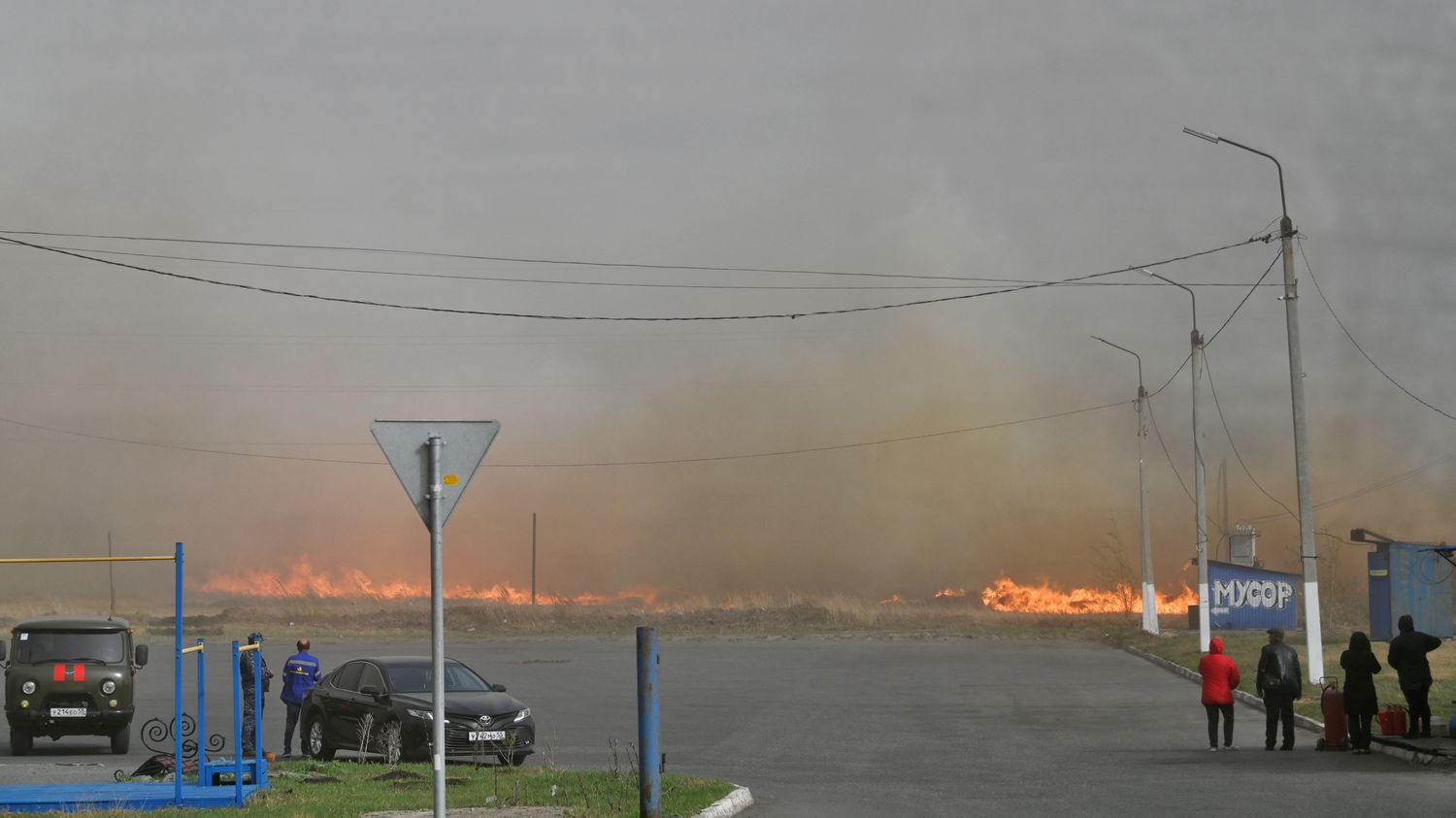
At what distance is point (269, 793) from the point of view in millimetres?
15109

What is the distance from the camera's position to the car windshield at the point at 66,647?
74.4ft

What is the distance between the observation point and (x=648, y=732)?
1242 cm

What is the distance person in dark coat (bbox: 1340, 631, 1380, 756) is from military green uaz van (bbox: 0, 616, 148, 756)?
17075 millimetres

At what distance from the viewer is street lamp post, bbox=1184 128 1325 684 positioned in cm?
2955

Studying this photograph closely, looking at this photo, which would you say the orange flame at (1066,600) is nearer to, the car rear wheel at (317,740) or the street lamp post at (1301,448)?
the street lamp post at (1301,448)

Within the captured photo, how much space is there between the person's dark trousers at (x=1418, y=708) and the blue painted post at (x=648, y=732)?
1178 centimetres

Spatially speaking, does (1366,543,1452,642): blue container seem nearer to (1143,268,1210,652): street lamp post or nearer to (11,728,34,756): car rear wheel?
(1143,268,1210,652): street lamp post

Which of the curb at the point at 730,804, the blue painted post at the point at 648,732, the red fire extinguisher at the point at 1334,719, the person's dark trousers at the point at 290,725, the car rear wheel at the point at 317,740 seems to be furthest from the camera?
the person's dark trousers at the point at 290,725

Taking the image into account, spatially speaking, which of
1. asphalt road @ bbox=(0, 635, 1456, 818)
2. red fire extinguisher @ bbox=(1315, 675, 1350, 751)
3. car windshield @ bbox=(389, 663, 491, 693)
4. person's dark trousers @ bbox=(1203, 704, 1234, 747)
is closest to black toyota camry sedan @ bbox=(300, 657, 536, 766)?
car windshield @ bbox=(389, 663, 491, 693)

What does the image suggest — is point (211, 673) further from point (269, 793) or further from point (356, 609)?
point (356, 609)

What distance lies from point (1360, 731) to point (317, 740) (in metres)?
14.1

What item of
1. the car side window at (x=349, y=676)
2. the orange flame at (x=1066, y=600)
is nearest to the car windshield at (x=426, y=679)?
the car side window at (x=349, y=676)

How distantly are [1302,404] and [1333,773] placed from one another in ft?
51.0

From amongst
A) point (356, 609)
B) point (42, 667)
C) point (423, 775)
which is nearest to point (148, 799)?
point (423, 775)
